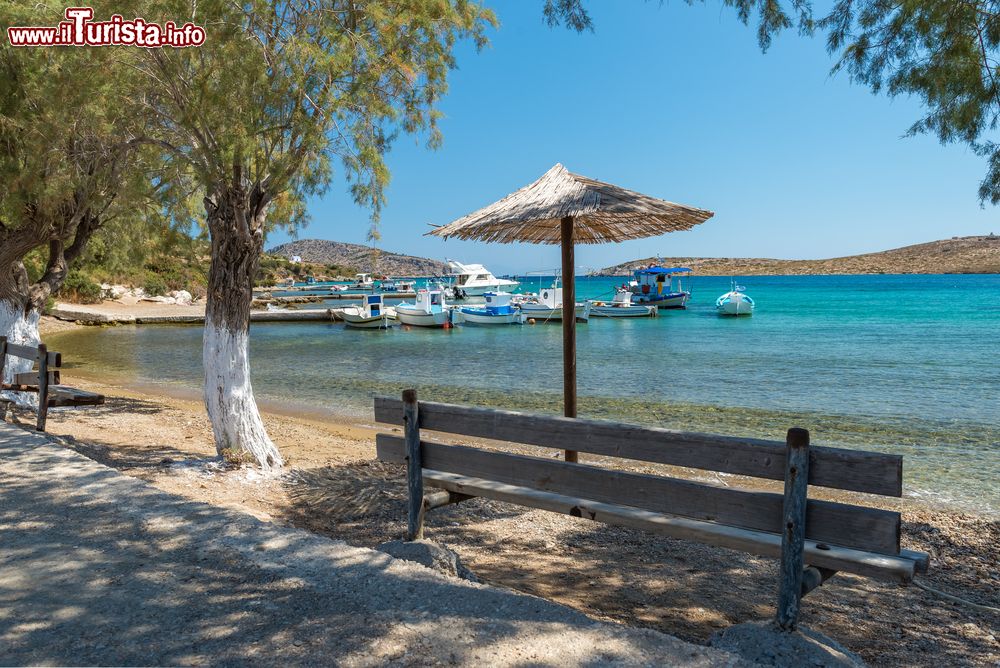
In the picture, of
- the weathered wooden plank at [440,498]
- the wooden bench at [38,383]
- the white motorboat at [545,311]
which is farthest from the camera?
the white motorboat at [545,311]

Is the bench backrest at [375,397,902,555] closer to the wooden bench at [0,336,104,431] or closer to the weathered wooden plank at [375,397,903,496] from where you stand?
the weathered wooden plank at [375,397,903,496]

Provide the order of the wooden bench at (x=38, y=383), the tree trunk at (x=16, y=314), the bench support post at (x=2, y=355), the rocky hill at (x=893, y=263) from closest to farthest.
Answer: the wooden bench at (x=38, y=383), the bench support post at (x=2, y=355), the tree trunk at (x=16, y=314), the rocky hill at (x=893, y=263)

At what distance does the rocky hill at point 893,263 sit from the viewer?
398ft

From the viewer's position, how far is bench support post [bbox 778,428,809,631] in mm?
2818

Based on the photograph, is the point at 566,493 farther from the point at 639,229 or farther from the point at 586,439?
the point at 639,229

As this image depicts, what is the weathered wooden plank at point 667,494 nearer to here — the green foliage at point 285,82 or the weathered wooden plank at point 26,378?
the green foliage at point 285,82

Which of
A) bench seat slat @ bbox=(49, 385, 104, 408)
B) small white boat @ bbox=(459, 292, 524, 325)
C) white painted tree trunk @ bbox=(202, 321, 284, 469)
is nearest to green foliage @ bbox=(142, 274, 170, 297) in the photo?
small white boat @ bbox=(459, 292, 524, 325)

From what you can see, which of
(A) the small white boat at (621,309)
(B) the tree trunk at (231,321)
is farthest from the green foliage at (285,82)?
(A) the small white boat at (621,309)

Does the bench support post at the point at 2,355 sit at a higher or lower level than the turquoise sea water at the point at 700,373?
higher

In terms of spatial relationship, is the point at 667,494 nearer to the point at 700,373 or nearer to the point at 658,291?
the point at 700,373

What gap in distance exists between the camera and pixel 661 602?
4102mm

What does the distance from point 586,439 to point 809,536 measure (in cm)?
117

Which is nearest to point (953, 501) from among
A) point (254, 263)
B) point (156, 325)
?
point (254, 263)

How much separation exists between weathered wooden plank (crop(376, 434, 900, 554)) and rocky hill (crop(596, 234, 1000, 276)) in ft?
332
